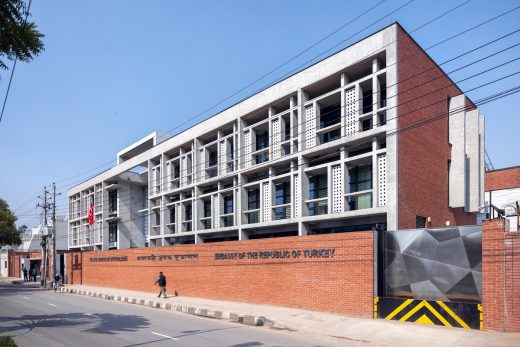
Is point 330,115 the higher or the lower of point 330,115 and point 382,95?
the lower

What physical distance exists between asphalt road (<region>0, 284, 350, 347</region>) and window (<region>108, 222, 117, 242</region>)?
22072mm

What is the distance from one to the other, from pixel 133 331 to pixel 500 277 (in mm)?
10895

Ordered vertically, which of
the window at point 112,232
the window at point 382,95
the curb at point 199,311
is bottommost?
the curb at point 199,311

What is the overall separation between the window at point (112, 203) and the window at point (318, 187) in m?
24.2

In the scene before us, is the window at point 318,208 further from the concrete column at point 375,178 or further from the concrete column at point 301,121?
the concrete column at point 375,178

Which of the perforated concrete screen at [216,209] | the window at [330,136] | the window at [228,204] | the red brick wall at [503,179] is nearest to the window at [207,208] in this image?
the window at [228,204]

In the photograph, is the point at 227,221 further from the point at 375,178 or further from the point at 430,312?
the point at 430,312

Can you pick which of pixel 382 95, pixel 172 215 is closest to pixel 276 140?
pixel 382 95

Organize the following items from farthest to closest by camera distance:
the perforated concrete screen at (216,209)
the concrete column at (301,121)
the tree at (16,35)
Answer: the perforated concrete screen at (216,209) → the concrete column at (301,121) → the tree at (16,35)

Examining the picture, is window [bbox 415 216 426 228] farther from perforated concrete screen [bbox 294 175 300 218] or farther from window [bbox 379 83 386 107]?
perforated concrete screen [bbox 294 175 300 218]

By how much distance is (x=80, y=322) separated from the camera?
15562 mm

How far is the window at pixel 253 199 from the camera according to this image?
2569 centimetres

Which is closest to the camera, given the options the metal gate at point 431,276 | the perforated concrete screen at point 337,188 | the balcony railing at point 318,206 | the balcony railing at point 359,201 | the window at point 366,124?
the metal gate at point 431,276

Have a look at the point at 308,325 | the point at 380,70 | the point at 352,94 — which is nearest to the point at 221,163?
the point at 352,94
